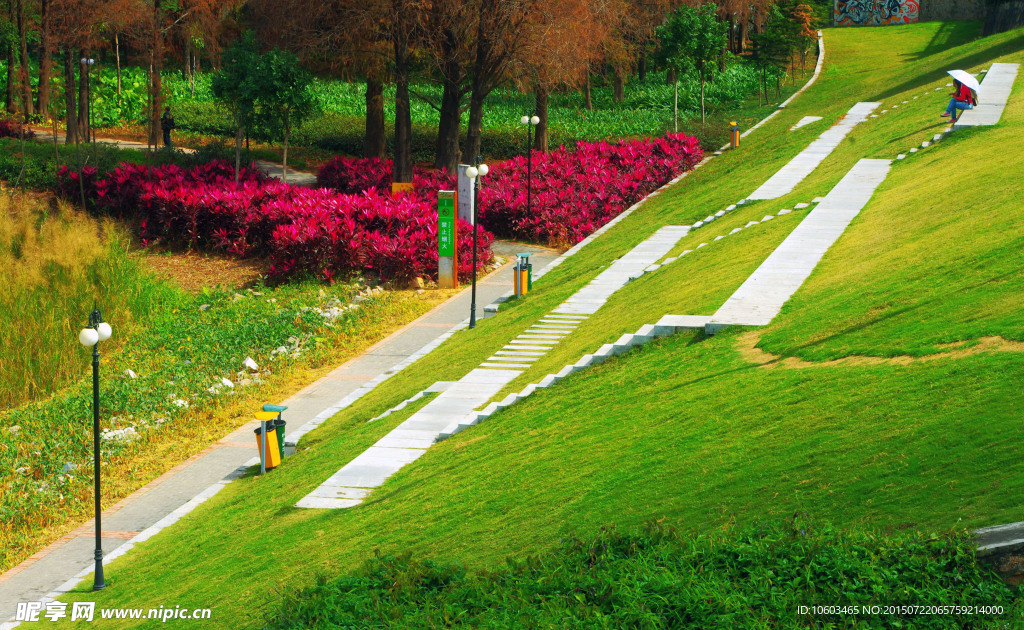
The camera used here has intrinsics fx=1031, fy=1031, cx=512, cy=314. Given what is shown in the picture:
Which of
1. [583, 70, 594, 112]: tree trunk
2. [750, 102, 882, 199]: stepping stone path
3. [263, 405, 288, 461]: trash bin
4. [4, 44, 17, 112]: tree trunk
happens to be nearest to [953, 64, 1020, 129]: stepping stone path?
[750, 102, 882, 199]: stepping stone path

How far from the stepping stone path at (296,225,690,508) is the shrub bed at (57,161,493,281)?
5.12m

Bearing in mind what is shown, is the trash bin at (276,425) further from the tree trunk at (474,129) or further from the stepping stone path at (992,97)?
the tree trunk at (474,129)

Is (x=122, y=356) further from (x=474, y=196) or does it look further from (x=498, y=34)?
(x=498, y=34)

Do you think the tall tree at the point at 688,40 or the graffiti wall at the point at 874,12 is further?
the graffiti wall at the point at 874,12

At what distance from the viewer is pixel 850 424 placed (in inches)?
372

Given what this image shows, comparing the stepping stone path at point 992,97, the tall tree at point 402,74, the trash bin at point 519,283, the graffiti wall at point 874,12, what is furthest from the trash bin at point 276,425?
the graffiti wall at point 874,12

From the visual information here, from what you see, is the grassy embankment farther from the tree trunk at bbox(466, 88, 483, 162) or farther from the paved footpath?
the tree trunk at bbox(466, 88, 483, 162)

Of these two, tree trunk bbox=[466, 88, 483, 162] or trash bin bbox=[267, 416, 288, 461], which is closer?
trash bin bbox=[267, 416, 288, 461]

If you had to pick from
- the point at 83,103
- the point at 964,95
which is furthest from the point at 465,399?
the point at 83,103

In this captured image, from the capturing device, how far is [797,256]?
1800 centimetres

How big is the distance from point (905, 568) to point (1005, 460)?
1593 millimetres

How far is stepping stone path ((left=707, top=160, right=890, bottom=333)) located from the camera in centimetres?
1494

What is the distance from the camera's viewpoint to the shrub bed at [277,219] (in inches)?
1009

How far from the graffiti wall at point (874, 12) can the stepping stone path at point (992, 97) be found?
140 feet
